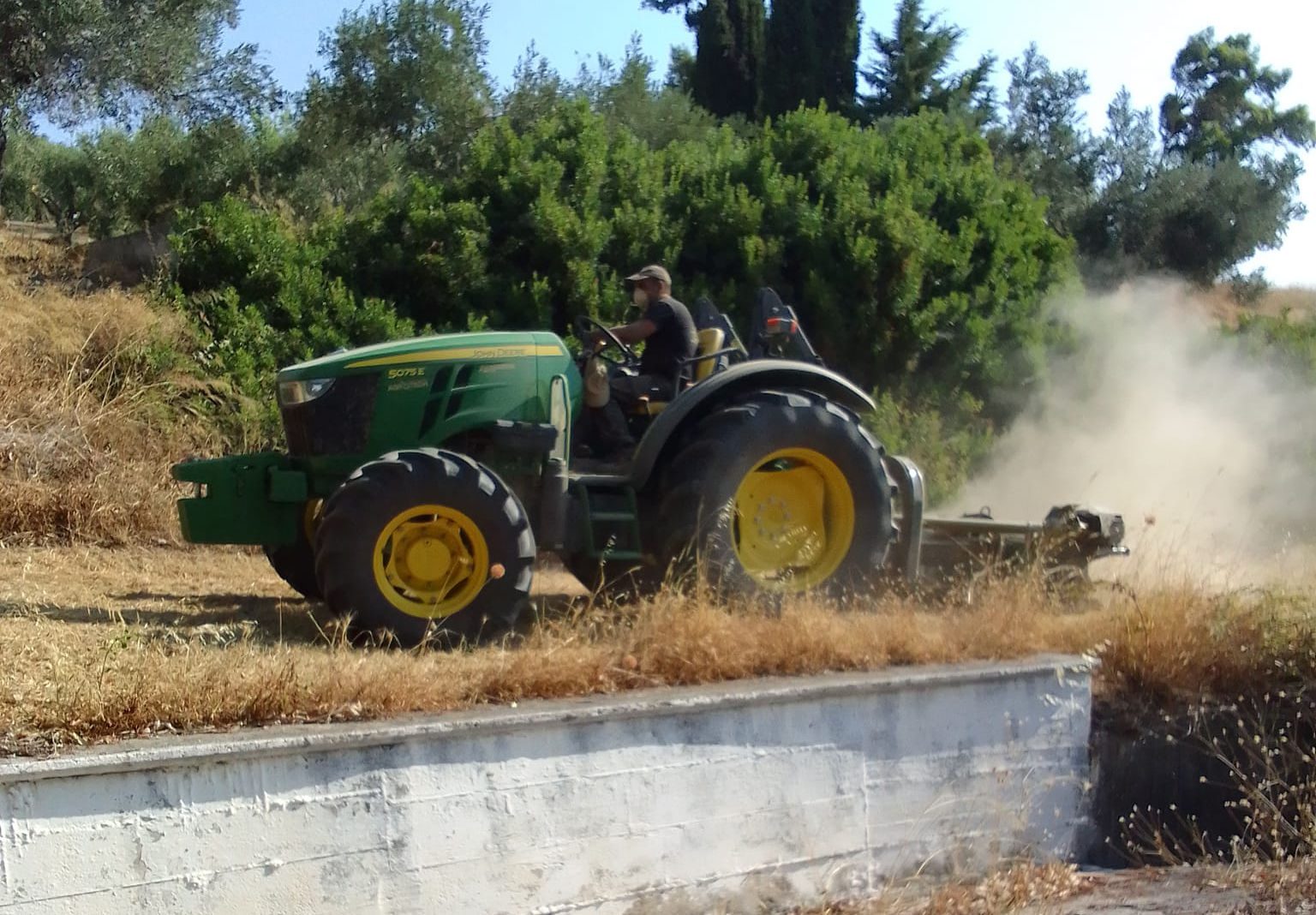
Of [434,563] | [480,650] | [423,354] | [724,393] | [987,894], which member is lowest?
[987,894]

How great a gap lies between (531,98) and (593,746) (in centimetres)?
1548

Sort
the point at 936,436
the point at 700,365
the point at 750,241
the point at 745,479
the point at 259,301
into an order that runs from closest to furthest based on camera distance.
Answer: the point at 745,479 → the point at 700,365 → the point at 259,301 → the point at 750,241 → the point at 936,436

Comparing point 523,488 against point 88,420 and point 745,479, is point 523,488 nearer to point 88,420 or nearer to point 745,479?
point 745,479

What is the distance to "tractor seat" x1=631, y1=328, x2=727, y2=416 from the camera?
27.2ft

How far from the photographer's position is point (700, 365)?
8562 millimetres

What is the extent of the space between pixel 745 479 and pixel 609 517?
86 centimetres

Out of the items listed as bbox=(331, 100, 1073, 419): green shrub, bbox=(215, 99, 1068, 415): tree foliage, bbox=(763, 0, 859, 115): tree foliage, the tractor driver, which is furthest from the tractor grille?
bbox=(763, 0, 859, 115): tree foliage

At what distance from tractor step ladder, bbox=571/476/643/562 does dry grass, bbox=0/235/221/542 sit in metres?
4.49

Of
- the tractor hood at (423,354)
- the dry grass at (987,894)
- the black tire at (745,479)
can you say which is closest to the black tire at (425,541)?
the tractor hood at (423,354)

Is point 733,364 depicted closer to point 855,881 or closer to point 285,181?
point 855,881

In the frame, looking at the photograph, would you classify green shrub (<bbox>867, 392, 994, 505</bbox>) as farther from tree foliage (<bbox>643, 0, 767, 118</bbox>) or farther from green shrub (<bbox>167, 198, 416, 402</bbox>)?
tree foliage (<bbox>643, 0, 767, 118</bbox>)

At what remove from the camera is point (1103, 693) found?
765 cm

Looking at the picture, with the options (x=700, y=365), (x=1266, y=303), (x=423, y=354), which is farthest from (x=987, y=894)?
(x=1266, y=303)

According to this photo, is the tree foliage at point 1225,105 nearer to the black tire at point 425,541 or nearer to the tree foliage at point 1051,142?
the tree foliage at point 1051,142
